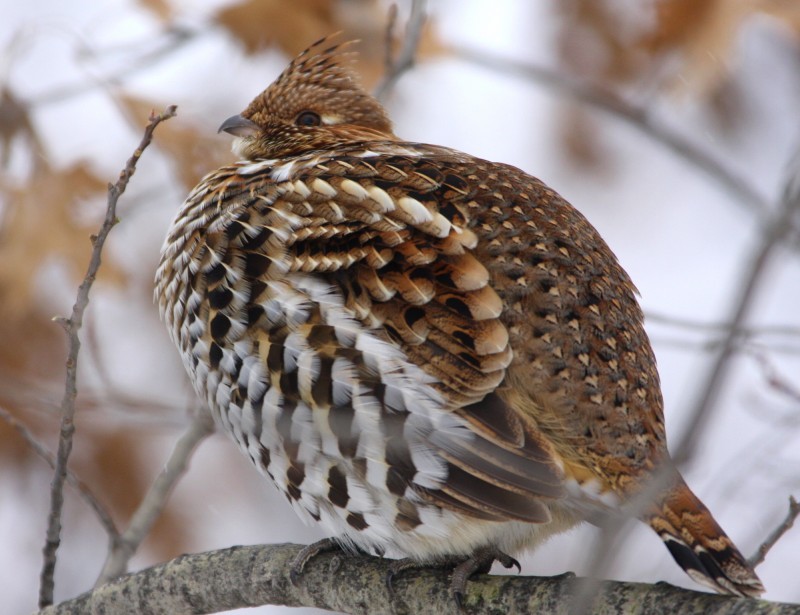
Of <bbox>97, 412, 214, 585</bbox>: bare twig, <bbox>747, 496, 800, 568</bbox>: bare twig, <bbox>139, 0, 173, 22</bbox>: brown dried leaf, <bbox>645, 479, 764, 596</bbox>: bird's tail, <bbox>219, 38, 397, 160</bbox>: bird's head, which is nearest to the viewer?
<bbox>645, 479, 764, 596</bbox>: bird's tail

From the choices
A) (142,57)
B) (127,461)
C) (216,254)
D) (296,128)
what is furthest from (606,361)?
(127,461)

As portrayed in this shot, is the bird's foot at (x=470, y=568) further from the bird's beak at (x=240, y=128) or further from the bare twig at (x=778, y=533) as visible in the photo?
the bird's beak at (x=240, y=128)

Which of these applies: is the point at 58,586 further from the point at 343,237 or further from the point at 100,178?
the point at 343,237

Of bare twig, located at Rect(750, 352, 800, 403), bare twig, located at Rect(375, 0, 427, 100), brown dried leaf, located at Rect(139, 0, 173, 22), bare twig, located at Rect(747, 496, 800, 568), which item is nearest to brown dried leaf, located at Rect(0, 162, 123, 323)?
brown dried leaf, located at Rect(139, 0, 173, 22)

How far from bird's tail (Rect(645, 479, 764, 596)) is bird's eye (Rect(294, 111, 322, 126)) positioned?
7.90 feet

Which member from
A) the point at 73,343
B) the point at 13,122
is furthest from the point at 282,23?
the point at 73,343

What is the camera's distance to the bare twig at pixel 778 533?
3.09 meters

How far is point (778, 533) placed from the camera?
3.19 meters

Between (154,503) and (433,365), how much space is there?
159 cm

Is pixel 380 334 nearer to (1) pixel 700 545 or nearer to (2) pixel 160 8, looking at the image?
(1) pixel 700 545

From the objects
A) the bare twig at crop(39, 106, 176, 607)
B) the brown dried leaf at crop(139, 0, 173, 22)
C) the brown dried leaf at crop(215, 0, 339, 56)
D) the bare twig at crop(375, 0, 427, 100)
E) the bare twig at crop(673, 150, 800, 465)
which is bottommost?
the bare twig at crop(673, 150, 800, 465)

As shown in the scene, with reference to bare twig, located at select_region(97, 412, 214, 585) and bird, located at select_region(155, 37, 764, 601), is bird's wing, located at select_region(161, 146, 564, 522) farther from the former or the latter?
bare twig, located at select_region(97, 412, 214, 585)

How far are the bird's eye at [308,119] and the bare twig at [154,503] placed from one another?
137cm

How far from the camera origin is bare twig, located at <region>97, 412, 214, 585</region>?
4.05 m
